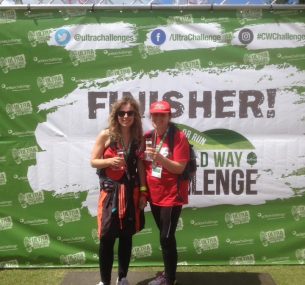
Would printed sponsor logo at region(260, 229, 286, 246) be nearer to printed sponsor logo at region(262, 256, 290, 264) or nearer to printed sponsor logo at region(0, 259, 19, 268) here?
printed sponsor logo at region(262, 256, 290, 264)

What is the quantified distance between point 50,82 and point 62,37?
1.44ft

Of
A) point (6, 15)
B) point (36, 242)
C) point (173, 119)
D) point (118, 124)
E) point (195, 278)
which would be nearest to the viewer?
point (118, 124)

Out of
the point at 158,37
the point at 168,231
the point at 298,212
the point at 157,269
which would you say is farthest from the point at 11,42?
the point at 298,212

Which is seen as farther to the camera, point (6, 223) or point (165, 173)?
point (6, 223)

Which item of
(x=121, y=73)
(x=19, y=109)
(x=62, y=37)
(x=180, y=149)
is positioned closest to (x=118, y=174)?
(x=180, y=149)

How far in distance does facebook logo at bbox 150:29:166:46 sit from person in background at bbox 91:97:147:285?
3.51 feet

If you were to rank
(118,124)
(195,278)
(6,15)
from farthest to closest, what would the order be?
(6,15)
(195,278)
(118,124)

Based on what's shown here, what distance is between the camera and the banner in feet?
13.4

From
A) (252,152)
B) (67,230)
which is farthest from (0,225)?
(252,152)

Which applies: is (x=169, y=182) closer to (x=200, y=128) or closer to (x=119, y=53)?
(x=200, y=128)

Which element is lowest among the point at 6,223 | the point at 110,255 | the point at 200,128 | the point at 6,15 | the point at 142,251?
the point at 142,251

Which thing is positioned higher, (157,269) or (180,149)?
(180,149)

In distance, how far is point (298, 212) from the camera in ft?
13.9

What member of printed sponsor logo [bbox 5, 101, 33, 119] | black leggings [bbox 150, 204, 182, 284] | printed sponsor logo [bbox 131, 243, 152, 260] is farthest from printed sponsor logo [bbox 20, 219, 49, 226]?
black leggings [bbox 150, 204, 182, 284]
